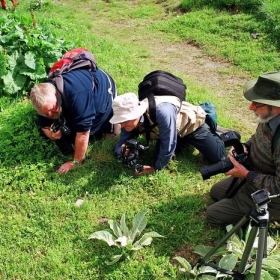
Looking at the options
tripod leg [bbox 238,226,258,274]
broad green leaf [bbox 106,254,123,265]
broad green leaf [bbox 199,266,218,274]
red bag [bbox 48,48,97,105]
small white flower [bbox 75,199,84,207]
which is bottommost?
broad green leaf [bbox 106,254,123,265]

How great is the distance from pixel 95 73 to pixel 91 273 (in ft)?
8.55

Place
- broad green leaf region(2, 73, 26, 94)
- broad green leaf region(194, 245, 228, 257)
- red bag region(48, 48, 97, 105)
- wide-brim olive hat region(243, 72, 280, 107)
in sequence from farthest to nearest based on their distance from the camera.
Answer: broad green leaf region(2, 73, 26, 94) → red bag region(48, 48, 97, 105) → broad green leaf region(194, 245, 228, 257) → wide-brim olive hat region(243, 72, 280, 107)

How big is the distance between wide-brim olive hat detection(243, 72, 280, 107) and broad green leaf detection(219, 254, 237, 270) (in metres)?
1.46

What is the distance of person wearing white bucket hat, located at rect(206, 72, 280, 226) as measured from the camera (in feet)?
10.8

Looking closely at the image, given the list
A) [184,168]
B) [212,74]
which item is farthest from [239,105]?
[184,168]

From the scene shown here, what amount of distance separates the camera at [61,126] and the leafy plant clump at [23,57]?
147 cm

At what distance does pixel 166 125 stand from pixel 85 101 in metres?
1.09

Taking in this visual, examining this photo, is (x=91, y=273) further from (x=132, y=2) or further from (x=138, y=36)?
(x=132, y=2)

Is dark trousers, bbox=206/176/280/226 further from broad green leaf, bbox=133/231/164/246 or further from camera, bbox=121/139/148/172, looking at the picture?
camera, bbox=121/139/148/172

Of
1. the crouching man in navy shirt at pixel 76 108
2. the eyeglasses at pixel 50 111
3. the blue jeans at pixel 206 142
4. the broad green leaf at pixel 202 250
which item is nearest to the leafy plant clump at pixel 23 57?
the crouching man in navy shirt at pixel 76 108

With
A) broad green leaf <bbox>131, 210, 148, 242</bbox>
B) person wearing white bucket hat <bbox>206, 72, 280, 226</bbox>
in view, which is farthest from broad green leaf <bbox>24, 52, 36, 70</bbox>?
person wearing white bucket hat <bbox>206, 72, 280, 226</bbox>

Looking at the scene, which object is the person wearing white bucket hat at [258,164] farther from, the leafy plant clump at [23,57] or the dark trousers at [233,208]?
the leafy plant clump at [23,57]

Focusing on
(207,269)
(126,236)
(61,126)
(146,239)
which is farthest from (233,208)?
(61,126)

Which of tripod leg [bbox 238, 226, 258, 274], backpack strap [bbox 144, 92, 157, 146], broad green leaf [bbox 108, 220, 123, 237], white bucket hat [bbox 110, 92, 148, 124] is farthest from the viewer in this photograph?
backpack strap [bbox 144, 92, 157, 146]
